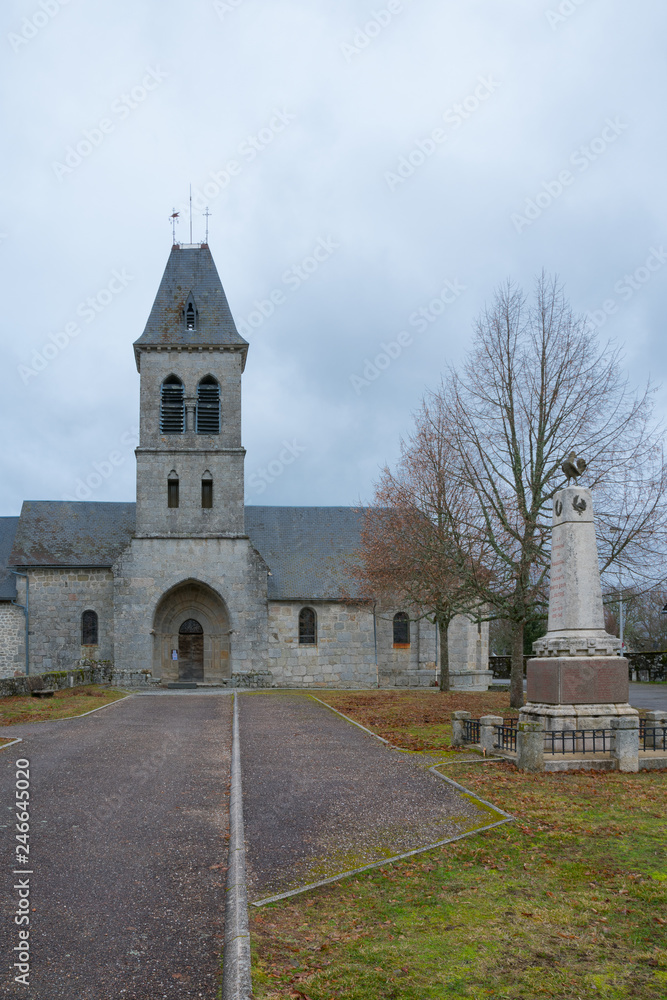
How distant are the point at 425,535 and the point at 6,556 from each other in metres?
23.0

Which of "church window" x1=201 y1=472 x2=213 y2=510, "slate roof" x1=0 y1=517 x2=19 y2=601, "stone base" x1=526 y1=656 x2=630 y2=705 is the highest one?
"church window" x1=201 y1=472 x2=213 y2=510

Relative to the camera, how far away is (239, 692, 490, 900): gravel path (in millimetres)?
6637

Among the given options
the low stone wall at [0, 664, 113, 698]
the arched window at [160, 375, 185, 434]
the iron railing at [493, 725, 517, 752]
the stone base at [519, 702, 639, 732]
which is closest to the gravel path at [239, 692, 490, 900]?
the iron railing at [493, 725, 517, 752]

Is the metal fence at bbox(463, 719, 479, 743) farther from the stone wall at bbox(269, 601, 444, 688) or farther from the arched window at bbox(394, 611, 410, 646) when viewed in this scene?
the arched window at bbox(394, 611, 410, 646)

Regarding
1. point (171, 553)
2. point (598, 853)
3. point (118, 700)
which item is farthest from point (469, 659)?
point (598, 853)

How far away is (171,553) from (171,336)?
9615 mm

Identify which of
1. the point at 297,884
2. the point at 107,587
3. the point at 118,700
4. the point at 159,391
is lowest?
the point at 118,700

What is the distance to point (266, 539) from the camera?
118 feet

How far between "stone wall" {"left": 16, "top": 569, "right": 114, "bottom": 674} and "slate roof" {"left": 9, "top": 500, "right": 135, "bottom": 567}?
62 centimetres

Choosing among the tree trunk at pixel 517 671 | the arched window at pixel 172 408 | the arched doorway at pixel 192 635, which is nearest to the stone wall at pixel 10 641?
the arched doorway at pixel 192 635

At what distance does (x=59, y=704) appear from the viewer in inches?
859

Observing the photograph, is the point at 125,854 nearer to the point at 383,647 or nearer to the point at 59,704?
the point at 59,704

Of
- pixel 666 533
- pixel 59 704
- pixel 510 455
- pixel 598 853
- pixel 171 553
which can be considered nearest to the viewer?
pixel 598 853

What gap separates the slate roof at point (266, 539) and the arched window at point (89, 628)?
88.3 inches
